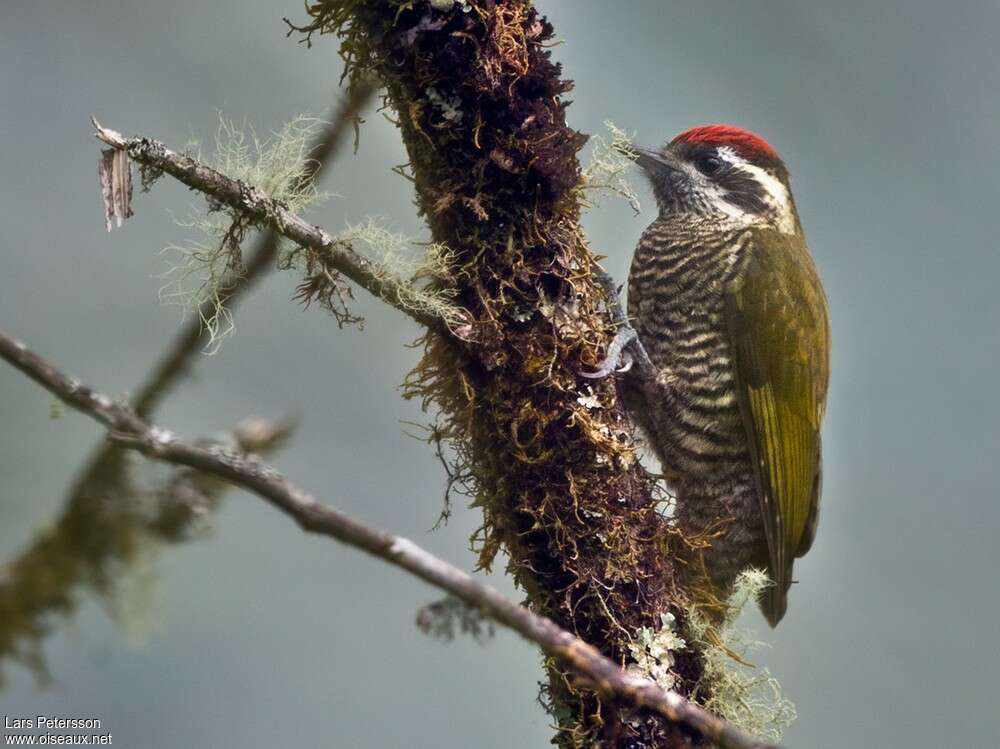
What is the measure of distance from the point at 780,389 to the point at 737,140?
0.97 metres

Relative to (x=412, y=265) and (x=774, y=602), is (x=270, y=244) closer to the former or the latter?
(x=412, y=265)

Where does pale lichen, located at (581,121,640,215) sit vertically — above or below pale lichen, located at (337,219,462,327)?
above

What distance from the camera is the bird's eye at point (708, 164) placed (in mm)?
3611

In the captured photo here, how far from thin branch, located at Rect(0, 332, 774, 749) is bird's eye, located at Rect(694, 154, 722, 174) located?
2.57 m

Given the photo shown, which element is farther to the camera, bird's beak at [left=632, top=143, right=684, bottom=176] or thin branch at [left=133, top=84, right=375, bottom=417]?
bird's beak at [left=632, top=143, right=684, bottom=176]

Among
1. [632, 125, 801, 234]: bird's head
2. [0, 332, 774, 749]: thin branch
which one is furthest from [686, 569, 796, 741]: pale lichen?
[632, 125, 801, 234]: bird's head

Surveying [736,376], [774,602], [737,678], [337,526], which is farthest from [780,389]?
[337,526]

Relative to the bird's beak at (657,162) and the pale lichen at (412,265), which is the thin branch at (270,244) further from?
the bird's beak at (657,162)

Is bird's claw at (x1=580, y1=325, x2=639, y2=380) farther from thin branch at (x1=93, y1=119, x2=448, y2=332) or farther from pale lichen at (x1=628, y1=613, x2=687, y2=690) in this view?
pale lichen at (x1=628, y1=613, x2=687, y2=690)

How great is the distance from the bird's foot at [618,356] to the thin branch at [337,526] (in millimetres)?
977

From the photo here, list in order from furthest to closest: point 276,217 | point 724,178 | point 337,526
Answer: point 724,178
point 276,217
point 337,526

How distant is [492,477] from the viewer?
7.35 feet

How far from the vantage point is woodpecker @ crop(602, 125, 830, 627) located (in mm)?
3035

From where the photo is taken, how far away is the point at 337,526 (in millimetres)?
1232
